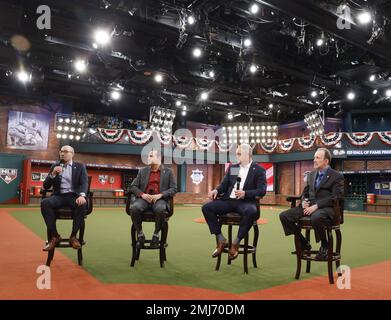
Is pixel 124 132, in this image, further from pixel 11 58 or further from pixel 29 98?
pixel 11 58

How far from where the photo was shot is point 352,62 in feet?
45.7

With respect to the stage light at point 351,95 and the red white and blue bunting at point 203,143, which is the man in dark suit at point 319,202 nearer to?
the stage light at point 351,95

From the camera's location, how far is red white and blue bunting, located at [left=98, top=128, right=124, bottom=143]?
19641mm

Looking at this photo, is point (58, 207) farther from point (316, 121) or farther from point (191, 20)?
point (316, 121)

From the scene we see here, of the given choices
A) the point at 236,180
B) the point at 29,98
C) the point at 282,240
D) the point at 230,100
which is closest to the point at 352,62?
the point at 230,100

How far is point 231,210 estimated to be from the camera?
439cm

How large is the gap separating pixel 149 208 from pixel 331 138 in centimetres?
1683

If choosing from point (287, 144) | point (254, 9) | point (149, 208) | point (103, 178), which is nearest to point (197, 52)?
point (254, 9)

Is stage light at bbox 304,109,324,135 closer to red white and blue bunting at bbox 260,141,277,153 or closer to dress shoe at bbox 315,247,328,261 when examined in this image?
red white and blue bunting at bbox 260,141,277,153

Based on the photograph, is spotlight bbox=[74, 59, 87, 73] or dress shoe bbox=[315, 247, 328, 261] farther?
spotlight bbox=[74, 59, 87, 73]

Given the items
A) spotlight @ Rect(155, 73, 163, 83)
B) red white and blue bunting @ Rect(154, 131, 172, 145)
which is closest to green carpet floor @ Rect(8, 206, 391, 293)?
spotlight @ Rect(155, 73, 163, 83)

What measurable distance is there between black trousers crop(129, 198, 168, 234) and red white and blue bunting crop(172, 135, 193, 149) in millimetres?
16151

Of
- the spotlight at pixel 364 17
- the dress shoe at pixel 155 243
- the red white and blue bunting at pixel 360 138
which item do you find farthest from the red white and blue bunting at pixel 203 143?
the dress shoe at pixel 155 243
